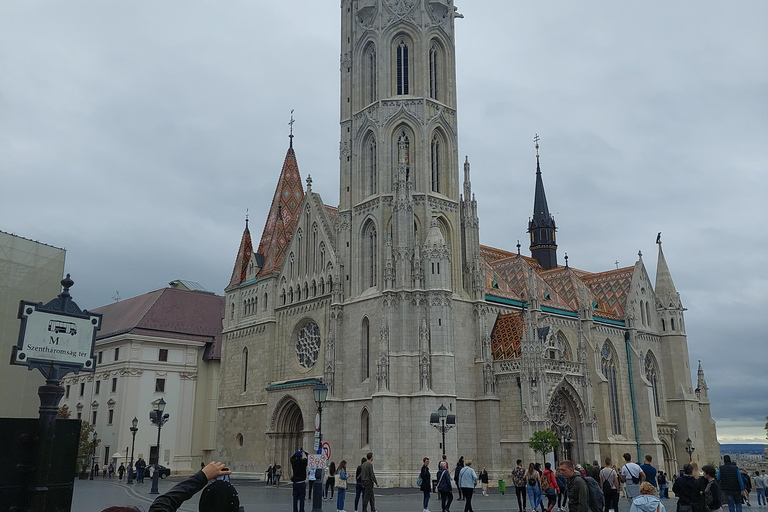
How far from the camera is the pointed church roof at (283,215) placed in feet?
163

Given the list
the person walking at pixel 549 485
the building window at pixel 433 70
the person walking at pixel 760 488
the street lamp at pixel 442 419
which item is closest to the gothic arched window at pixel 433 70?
the building window at pixel 433 70

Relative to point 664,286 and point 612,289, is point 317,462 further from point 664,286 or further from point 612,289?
point 664,286

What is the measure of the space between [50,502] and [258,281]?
43.2 m

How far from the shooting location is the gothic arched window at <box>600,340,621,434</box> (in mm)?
48219

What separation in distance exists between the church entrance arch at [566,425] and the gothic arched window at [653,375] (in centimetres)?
1464

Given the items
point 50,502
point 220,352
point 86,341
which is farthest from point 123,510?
point 220,352

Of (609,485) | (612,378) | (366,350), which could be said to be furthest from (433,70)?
(609,485)

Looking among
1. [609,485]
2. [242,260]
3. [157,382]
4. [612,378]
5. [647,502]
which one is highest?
[242,260]

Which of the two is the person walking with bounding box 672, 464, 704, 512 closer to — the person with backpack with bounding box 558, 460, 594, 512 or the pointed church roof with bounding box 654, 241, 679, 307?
the person with backpack with bounding box 558, 460, 594, 512

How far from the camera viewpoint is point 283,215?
51.8 meters

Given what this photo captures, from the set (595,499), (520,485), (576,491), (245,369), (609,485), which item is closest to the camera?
(576,491)

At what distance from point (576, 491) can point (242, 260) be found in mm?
43755

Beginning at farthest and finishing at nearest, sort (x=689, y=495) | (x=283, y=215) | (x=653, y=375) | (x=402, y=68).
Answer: (x=653, y=375) < (x=283, y=215) < (x=402, y=68) < (x=689, y=495)

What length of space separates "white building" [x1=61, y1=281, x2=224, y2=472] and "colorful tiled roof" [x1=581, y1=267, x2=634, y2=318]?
29.5 m
